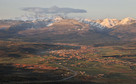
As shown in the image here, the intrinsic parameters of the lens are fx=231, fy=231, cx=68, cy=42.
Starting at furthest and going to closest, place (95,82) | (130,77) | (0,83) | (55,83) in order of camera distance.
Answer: (130,77)
(95,82)
(55,83)
(0,83)

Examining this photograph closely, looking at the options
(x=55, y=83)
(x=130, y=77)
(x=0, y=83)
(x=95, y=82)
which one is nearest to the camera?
(x=0, y=83)

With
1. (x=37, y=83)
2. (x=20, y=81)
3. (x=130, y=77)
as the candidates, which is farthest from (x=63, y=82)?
(x=130, y=77)

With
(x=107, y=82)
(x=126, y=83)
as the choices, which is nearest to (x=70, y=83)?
(x=107, y=82)

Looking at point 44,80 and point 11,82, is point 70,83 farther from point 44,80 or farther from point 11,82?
point 11,82

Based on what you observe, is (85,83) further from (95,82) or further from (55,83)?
(55,83)

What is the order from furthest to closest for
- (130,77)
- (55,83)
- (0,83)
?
(130,77) < (55,83) < (0,83)

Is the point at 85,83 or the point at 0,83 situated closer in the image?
the point at 0,83

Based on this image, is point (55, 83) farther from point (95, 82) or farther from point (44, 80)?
point (95, 82)

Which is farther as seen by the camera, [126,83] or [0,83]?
[126,83]
